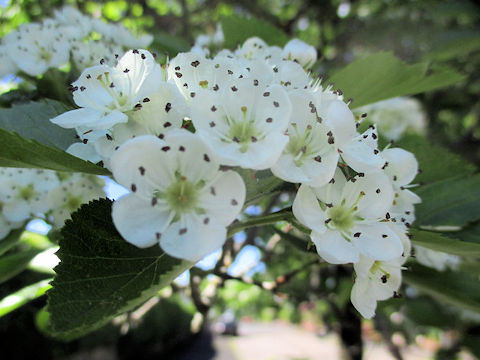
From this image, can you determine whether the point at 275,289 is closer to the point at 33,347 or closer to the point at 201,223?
the point at 201,223

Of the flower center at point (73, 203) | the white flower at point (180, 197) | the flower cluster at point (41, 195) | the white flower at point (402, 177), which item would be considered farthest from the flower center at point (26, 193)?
the white flower at point (402, 177)

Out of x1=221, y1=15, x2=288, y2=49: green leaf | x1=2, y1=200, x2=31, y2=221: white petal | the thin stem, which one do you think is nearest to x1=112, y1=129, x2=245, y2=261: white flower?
the thin stem

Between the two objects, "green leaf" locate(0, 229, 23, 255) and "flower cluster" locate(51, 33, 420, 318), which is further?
"green leaf" locate(0, 229, 23, 255)

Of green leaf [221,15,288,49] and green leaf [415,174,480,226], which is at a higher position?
green leaf [221,15,288,49]

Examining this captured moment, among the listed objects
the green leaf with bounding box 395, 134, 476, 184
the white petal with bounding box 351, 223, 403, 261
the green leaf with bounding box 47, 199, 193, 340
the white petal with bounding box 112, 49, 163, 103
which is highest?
the white petal with bounding box 112, 49, 163, 103

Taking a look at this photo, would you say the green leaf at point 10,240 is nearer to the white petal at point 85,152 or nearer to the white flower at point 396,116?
the white petal at point 85,152

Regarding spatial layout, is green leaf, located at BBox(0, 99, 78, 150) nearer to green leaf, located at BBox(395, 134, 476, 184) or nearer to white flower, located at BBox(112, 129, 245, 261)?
white flower, located at BBox(112, 129, 245, 261)

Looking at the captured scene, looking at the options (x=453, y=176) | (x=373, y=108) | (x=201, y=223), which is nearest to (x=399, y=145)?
(x=453, y=176)
